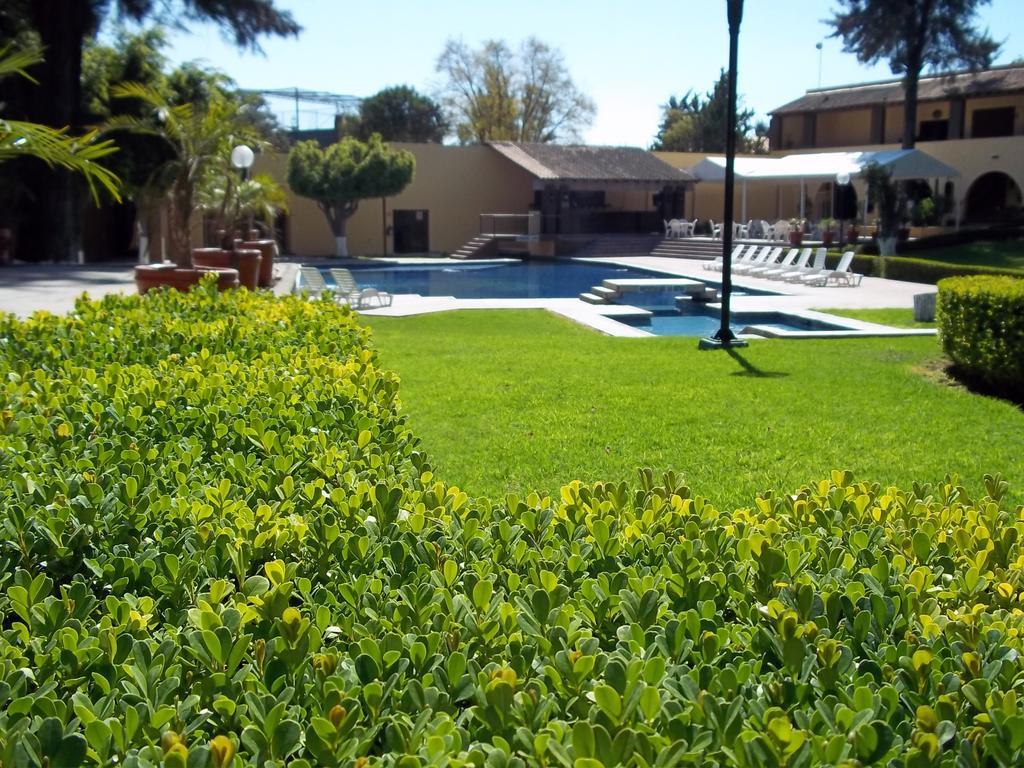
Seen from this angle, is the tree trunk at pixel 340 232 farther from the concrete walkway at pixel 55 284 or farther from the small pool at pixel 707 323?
the small pool at pixel 707 323

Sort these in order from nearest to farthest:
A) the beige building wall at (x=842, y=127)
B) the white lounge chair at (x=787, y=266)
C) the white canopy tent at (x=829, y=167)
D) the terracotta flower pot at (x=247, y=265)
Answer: the terracotta flower pot at (x=247, y=265), the white lounge chair at (x=787, y=266), the white canopy tent at (x=829, y=167), the beige building wall at (x=842, y=127)

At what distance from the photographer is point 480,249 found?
38562 mm

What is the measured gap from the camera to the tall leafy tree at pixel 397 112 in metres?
61.4

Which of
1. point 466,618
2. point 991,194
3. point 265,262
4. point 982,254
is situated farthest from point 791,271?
point 466,618

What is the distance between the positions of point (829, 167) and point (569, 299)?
17.4m

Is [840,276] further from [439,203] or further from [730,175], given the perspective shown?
[439,203]

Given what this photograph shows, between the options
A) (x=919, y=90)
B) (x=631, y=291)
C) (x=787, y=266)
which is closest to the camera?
(x=631, y=291)

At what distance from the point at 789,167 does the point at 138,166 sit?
22.0m

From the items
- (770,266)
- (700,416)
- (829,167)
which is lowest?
(700,416)

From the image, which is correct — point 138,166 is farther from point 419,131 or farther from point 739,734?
point 419,131

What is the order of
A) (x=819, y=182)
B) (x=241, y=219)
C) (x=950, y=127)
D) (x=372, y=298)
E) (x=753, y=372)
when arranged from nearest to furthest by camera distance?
(x=753, y=372) → (x=372, y=298) → (x=241, y=219) → (x=950, y=127) → (x=819, y=182)

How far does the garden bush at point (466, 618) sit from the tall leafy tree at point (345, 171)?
32.4 metres

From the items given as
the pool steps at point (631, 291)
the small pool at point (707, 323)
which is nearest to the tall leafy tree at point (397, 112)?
the pool steps at point (631, 291)

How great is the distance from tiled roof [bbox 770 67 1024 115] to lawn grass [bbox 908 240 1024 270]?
12350 millimetres
